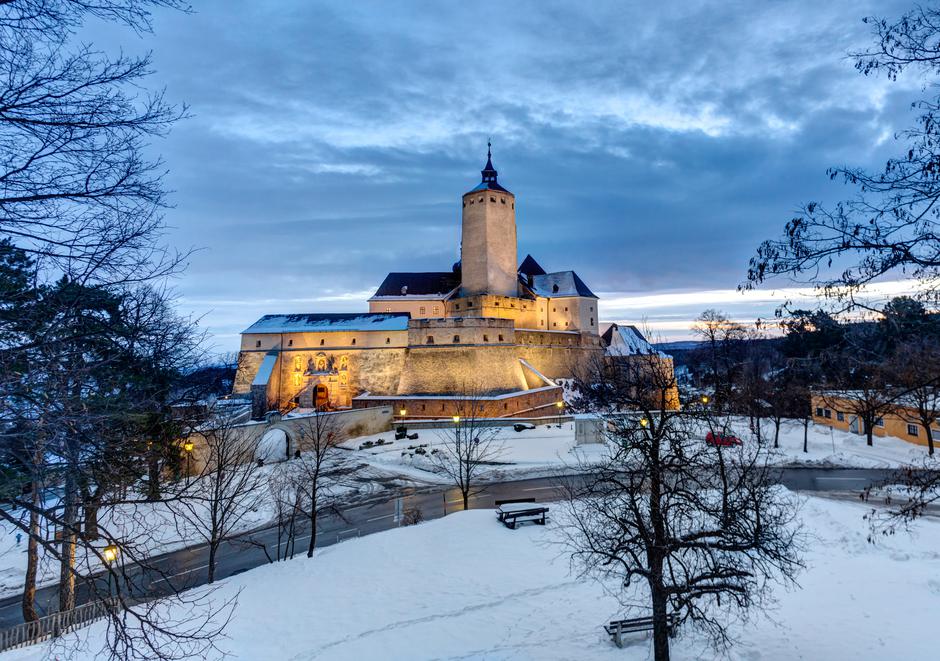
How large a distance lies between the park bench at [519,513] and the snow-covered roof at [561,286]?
39050mm

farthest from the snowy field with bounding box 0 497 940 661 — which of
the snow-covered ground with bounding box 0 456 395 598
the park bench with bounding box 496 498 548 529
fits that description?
the snow-covered ground with bounding box 0 456 395 598

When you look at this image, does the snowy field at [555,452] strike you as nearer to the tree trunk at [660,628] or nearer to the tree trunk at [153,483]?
the tree trunk at [660,628]

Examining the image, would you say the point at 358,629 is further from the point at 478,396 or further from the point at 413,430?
the point at 478,396

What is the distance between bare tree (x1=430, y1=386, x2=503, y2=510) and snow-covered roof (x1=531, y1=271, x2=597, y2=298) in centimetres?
2085

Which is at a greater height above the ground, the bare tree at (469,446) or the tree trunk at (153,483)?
the tree trunk at (153,483)

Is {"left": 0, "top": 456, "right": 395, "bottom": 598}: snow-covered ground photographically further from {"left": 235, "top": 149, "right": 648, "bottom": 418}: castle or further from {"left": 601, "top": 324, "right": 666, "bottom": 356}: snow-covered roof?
{"left": 601, "top": 324, "right": 666, "bottom": 356}: snow-covered roof

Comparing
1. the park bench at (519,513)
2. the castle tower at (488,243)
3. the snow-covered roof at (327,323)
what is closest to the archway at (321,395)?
the snow-covered roof at (327,323)

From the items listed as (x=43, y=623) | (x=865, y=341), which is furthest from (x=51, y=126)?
(x=43, y=623)

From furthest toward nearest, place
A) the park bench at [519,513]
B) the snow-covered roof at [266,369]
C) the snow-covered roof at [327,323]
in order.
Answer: the snow-covered roof at [327,323], the snow-covered roof at [266,369], the park bench at [519,513]

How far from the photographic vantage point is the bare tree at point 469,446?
24.6 metres

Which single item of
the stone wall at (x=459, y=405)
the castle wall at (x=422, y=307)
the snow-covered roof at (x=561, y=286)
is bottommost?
the stone wall at (x=459, y=405)

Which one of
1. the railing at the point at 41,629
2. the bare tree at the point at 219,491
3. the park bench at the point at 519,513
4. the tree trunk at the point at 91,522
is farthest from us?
the park bench at the point at 519,513

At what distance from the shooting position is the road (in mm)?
15125

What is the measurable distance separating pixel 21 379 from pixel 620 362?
143 feet
